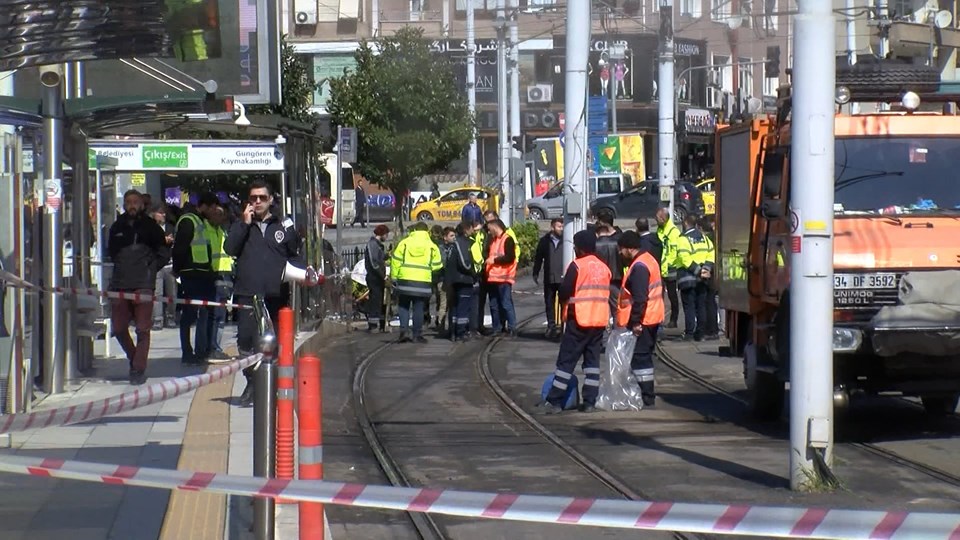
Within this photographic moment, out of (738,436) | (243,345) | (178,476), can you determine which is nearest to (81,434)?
(243,345)

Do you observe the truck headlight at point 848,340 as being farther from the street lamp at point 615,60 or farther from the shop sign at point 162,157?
the street lamp at point 615,60

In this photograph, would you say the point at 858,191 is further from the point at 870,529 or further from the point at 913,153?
the point at 870,529

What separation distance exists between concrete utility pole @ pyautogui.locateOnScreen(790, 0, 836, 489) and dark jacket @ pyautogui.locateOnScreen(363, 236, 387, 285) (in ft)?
40.5

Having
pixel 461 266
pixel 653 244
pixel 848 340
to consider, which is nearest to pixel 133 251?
pixel 848 340

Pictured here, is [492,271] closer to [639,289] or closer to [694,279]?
[694,279]

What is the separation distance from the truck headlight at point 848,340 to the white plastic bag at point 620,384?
2.61 m

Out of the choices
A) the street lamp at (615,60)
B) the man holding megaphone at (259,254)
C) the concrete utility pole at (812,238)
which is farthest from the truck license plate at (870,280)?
the street lamp at (615,60)

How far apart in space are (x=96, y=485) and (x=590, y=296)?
212 inches

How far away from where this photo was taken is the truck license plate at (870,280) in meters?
11.0

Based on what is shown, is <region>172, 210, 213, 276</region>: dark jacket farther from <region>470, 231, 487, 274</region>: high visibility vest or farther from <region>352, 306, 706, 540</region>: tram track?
<region>470, 231, 487, 274</region>: high visibility vest

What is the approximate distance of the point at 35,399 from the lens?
12.2 m

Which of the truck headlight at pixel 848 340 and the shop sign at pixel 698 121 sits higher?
the shop sign at pixel 698 121

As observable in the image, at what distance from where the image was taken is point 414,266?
19.7 m

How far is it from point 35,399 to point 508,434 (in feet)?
13.1
